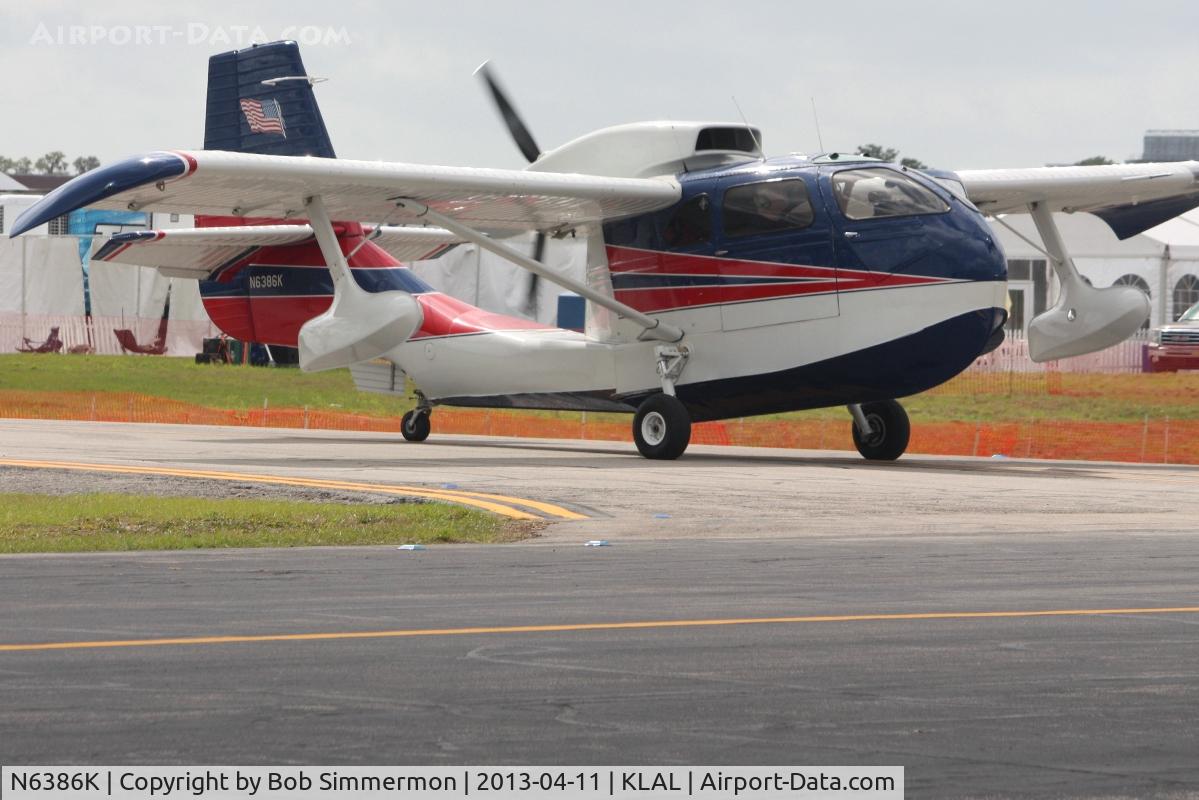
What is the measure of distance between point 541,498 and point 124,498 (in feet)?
14.2

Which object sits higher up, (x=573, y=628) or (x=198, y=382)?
(x=573, y=628)

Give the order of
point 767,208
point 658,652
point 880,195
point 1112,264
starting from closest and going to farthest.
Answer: point 658,652
point 880,195
point 767,208
point 1112,264

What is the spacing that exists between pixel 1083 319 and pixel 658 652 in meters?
17.2

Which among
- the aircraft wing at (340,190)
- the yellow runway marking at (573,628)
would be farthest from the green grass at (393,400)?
the yellow runway marking at (573,628)

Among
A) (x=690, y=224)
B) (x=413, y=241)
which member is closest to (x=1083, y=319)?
(x=690, y=224)

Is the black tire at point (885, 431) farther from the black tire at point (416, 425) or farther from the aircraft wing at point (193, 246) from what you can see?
the black tire at point (416, 425)

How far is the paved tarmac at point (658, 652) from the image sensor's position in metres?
5.77

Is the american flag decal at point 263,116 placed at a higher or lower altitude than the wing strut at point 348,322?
higher

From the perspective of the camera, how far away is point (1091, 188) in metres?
24.6

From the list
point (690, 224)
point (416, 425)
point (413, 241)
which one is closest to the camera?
point (690, 224)

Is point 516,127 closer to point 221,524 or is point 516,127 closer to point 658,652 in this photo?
point 221,524

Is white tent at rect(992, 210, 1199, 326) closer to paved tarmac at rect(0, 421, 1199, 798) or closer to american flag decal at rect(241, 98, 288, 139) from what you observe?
american flag decal at rect(241, 98, 288, 139)

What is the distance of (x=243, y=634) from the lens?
8.13 m

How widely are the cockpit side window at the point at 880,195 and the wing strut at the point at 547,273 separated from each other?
3648mm
